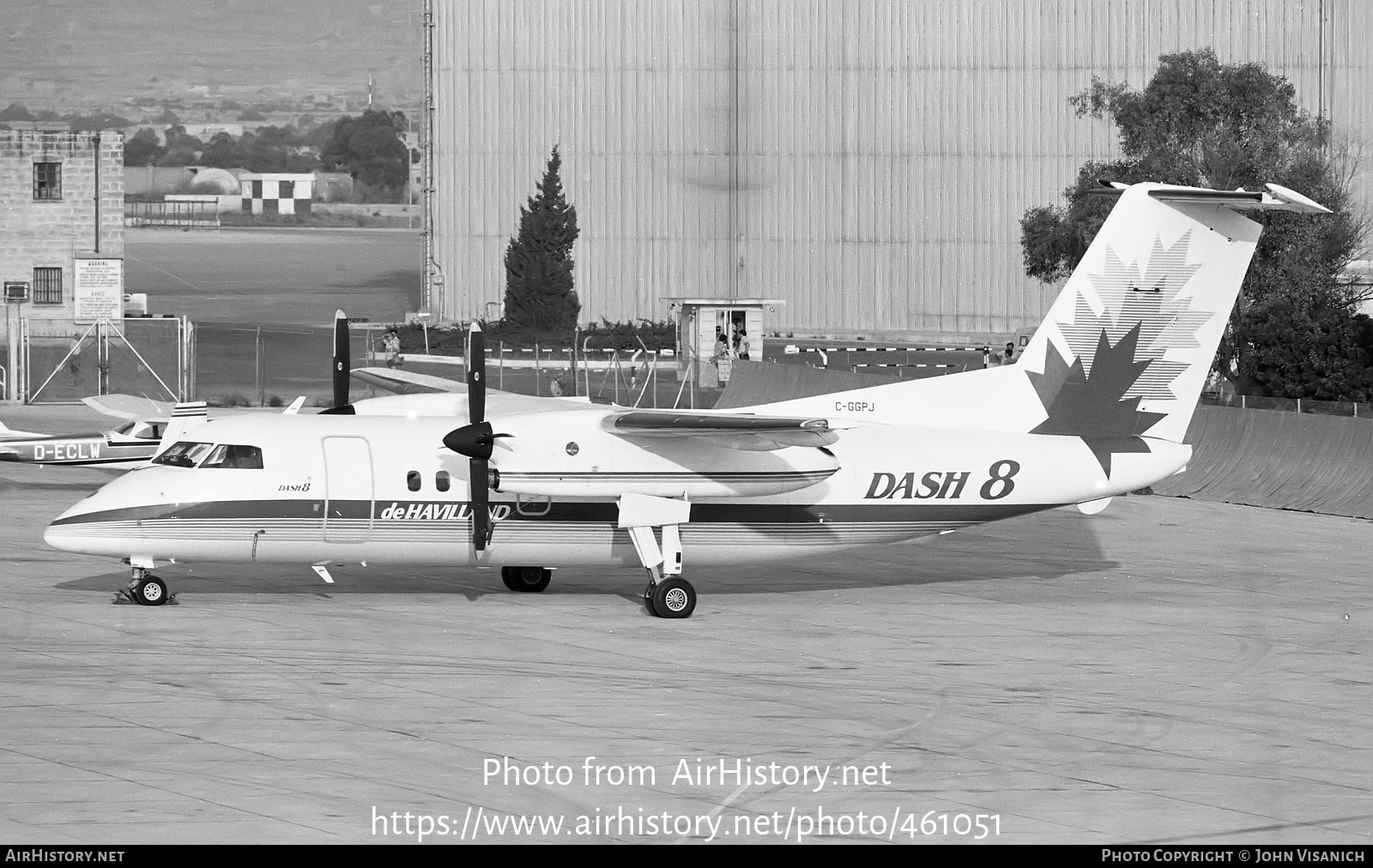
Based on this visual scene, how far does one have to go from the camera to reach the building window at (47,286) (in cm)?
7088

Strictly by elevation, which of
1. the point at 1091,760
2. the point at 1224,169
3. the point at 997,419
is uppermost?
the point at 1224,169

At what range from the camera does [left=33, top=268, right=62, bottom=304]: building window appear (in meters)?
70.9

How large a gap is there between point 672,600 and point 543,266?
205ft

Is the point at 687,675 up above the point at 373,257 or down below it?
below

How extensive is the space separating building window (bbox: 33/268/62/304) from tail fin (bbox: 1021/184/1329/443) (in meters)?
56.9

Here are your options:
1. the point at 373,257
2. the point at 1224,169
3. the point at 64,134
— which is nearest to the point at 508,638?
the point at 1224,169

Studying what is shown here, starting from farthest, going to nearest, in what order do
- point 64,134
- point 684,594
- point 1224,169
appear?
point 64,134 → point 1224,169 → point 684,594

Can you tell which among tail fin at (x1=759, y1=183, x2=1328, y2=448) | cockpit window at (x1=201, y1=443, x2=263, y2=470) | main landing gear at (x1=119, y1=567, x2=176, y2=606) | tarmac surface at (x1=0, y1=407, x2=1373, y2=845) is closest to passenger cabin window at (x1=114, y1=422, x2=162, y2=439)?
tarmac surface at (x1=0, y1=407, x2=1373, y2=845)

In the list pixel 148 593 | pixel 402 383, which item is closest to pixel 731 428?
pixel 148 593

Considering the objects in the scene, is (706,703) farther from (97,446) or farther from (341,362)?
(97,446)

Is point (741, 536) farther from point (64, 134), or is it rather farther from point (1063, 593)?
Result: point (64, 134)

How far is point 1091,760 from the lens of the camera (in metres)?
15.2

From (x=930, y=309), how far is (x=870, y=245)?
4391mm

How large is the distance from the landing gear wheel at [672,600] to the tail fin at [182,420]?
861 centimetres
